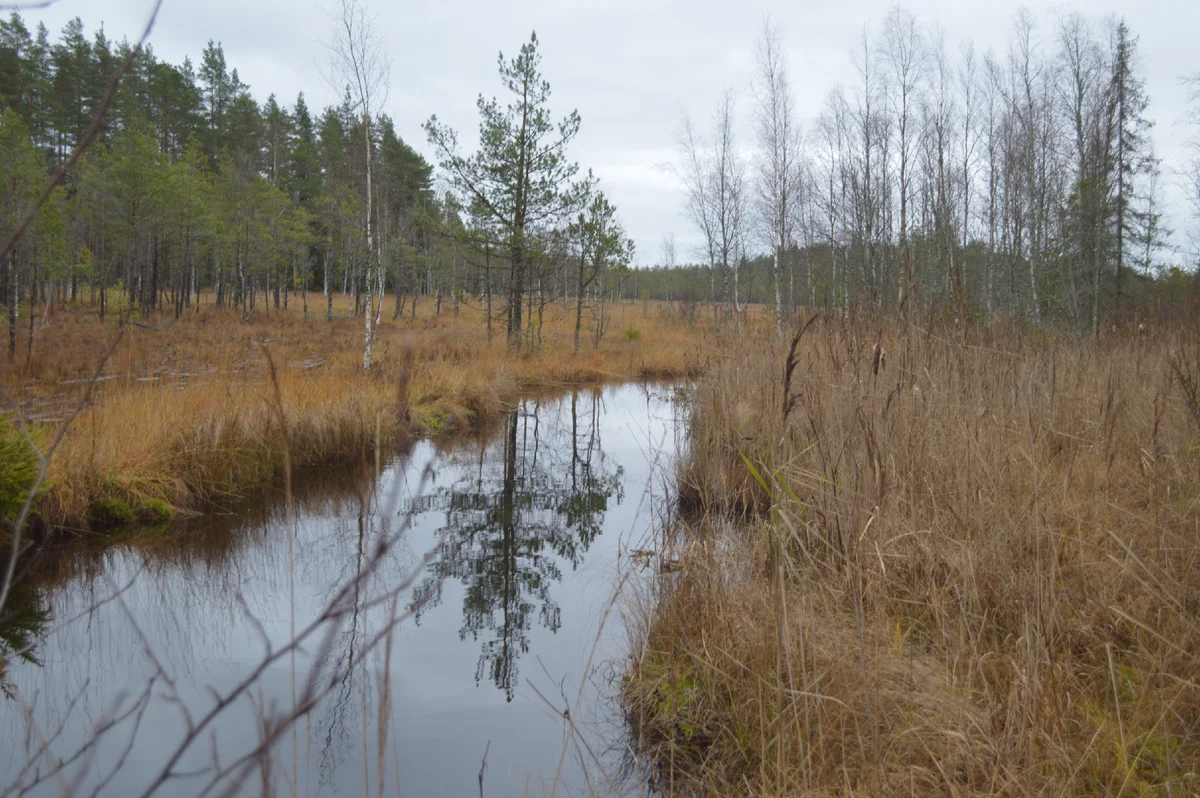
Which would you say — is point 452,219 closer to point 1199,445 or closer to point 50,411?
point 50,411

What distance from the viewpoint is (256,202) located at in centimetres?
2777

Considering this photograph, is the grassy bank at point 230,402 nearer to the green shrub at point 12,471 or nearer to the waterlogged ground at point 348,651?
the green shrub at point 12,471

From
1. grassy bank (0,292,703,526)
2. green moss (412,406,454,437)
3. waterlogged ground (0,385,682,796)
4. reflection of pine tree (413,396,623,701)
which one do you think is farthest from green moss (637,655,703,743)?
green moss (412,406,454,437)

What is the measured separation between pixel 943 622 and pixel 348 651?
7.37 ft

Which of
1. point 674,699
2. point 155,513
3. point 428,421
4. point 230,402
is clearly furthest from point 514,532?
point 428,421

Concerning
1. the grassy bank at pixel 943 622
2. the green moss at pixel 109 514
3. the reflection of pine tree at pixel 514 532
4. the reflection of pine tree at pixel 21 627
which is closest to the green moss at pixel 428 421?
the reflection of pine tree at pixel 514 532

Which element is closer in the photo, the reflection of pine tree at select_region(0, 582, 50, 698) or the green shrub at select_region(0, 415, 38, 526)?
the reflection of pine tree at select_region(0, 582, 50, 698)

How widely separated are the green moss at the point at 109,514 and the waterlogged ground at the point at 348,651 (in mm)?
363

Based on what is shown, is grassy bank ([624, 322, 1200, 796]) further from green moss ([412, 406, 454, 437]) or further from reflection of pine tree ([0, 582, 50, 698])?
green moss ([412, 406, 454, 437])

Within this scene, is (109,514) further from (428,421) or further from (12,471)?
(428,421)

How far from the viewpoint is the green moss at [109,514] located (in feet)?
17.1

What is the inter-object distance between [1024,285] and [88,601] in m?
22.8

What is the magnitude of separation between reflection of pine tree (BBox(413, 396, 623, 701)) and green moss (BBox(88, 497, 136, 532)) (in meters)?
2.21

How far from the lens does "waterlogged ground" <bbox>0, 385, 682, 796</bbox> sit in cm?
268
